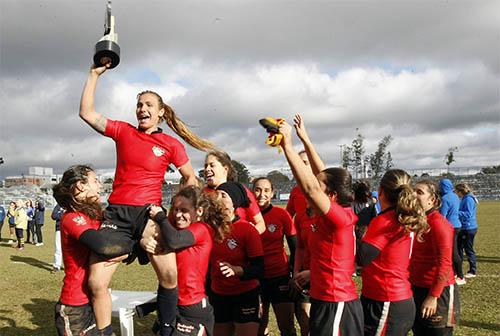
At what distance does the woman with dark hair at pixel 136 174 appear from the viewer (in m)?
3.21

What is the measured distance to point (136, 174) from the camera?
11.2 ft

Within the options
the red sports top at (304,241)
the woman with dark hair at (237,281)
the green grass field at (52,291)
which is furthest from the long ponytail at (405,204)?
the green grass field at (52,291)

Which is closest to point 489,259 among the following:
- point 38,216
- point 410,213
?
point 410,213

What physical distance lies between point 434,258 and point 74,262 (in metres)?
2.98

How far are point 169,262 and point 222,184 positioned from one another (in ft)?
3.48

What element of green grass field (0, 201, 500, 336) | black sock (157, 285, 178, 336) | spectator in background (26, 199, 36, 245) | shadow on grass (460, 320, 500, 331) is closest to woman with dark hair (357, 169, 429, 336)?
black sock (157, 285, 178, 336)

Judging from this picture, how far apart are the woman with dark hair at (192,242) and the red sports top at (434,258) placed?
5.81ft

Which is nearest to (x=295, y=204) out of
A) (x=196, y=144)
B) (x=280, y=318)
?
(x=280, y=318)

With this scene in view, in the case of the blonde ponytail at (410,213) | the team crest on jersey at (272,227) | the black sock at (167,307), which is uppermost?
the blonde ponytail at (410,213)

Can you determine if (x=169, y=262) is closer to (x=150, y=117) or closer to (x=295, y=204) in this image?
(x=150, y=117)

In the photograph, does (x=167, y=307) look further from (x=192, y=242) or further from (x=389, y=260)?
(x=389, y=260)

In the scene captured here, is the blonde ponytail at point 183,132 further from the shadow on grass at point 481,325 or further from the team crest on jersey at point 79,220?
the shadow on grass at point 481,325

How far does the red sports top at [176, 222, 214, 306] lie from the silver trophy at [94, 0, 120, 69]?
145 centimetres

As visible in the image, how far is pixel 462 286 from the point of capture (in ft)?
28.9
